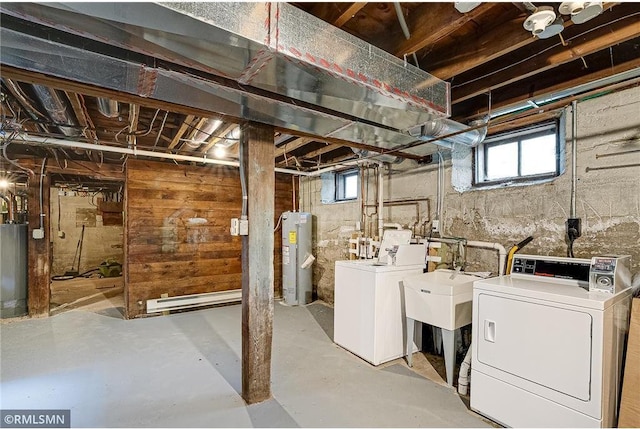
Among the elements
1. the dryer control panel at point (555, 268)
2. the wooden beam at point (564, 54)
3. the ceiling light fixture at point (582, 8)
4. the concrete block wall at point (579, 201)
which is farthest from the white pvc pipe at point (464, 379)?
the ceiling light fixture at point (582, 8)

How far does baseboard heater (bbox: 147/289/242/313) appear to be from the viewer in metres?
4.09

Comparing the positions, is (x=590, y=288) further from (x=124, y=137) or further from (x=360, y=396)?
(x=124, y=137)

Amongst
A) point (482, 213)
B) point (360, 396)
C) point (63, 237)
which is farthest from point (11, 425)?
point (63, 237)

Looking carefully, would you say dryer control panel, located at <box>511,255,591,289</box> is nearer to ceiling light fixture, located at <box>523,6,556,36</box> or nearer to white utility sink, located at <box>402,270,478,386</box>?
white utility sink, located at <box>402,270,478,386</box>

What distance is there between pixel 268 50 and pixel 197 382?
2.44 meters

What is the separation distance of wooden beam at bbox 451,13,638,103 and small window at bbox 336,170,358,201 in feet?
7.21

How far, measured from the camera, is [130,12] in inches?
41.3

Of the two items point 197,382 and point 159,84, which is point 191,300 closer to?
point 197,382

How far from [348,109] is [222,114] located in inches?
35.2

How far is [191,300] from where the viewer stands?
170 inches

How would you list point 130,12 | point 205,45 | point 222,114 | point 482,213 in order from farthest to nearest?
point 482,213 < point 222,114 < point 205,45 < point 130,12

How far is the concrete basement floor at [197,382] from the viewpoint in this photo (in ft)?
6.33

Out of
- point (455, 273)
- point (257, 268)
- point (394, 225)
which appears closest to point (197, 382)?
point (257, 268)

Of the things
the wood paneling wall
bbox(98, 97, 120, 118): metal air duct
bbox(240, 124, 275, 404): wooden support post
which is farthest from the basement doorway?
bbox(240, 124, 275, 404): wooden support post
